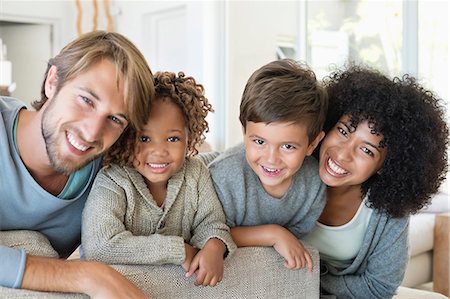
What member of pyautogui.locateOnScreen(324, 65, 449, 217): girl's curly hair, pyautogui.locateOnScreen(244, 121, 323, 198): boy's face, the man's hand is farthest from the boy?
the man's hand

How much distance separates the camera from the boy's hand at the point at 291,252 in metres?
1.49

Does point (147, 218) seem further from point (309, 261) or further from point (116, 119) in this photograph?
point (309, 261)

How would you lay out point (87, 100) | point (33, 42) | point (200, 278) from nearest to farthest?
point (200, 278) → point (87, 100) → point (33, 42)

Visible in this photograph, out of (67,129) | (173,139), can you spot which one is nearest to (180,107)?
(173,139)

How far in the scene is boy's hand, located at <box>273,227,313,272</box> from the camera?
149 cm

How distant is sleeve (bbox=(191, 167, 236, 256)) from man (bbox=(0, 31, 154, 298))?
26 centimetres

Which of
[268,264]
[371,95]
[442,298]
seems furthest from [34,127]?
[442,298]

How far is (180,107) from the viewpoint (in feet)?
5.07

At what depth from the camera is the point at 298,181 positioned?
172 cm

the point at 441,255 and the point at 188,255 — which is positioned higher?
the point at 188,255

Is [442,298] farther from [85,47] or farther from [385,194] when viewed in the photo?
[85,47]

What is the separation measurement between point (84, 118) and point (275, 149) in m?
0.51

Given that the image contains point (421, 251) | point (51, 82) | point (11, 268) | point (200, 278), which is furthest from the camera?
point (421, 251)

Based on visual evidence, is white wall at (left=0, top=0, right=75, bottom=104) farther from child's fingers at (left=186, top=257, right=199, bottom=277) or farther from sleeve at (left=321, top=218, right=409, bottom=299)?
child's fingers at (left=186, top=257, right=199, bottom=277)
